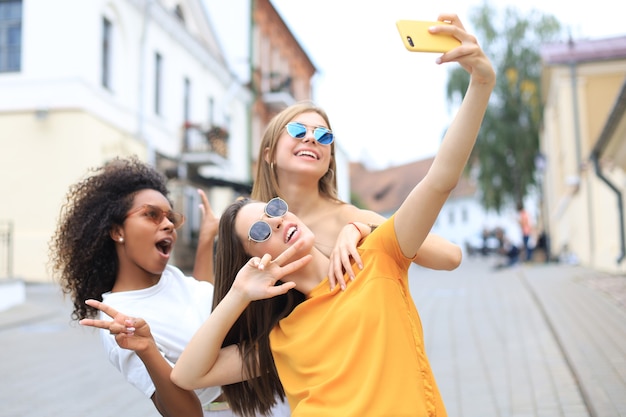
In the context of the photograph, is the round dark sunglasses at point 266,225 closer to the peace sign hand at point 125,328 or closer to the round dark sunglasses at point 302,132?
the round dark sunglasses at point 302,132

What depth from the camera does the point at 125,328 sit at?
213 centimetres

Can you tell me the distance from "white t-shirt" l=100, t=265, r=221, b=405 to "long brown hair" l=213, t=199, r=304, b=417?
0.95 ft

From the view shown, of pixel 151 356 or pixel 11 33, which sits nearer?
pixel 151 356

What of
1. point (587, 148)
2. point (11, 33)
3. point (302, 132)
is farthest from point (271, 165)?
point (587, 148)

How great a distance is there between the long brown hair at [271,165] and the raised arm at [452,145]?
0.57 metres

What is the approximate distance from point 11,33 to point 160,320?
1596 cm

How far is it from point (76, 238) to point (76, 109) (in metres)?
14.3

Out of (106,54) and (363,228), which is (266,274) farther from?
(106,54)

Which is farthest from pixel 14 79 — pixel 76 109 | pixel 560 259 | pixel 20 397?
pixel 560 259

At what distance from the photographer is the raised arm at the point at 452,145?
1751 millimetres

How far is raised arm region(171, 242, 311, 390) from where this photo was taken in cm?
199

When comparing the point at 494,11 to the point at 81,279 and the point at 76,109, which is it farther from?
the point at 81,279

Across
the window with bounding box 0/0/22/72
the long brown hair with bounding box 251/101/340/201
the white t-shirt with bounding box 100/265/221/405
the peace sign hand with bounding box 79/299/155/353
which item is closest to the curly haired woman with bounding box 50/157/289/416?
the white t-shirt with bounding box 100/265/221/405

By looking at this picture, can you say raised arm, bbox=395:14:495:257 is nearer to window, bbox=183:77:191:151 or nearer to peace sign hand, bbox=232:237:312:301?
peace sign hand, bbox=232:237:312:301
